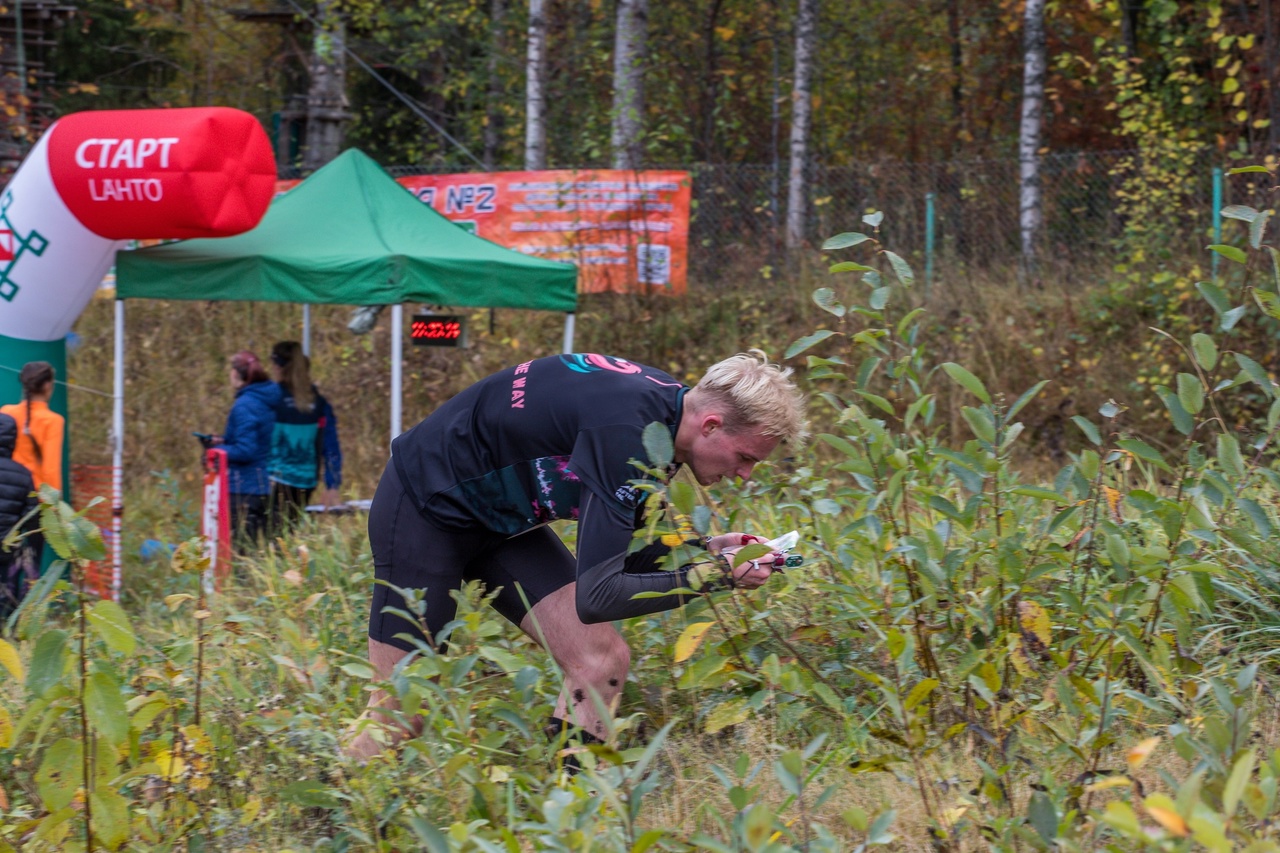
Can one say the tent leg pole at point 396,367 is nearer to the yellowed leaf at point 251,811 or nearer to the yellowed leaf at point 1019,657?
the yellowed leaf at point 251,811

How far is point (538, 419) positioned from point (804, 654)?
1172 millimetres

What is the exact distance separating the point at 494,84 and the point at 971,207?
26.8 feet

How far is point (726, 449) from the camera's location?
3057 millimetres

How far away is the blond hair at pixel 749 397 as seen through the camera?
299 centimetres

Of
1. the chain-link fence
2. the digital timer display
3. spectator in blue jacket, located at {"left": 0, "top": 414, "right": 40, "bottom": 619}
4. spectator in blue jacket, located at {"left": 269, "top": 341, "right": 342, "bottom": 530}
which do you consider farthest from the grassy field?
the chain-link fence

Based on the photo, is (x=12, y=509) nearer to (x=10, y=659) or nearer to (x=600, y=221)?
(x=10, y=659)

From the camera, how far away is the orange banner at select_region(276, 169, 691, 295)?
11.7 meters

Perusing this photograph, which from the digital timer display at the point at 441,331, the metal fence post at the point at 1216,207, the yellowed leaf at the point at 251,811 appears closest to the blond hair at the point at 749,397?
the yellowed leaf at the point at 251,811

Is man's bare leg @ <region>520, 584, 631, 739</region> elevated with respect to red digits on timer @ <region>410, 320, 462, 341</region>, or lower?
lower

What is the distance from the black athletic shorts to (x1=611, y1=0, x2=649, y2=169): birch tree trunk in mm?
8900

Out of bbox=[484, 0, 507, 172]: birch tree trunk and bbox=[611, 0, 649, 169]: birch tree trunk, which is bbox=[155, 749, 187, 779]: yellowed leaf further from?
bbox=[484, 0, 507, 172]: birch tree trunk

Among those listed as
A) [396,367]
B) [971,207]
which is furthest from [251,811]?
[971,207]

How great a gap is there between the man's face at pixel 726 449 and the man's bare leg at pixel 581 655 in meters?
0.55

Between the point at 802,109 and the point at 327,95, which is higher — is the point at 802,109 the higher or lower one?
the lower one
